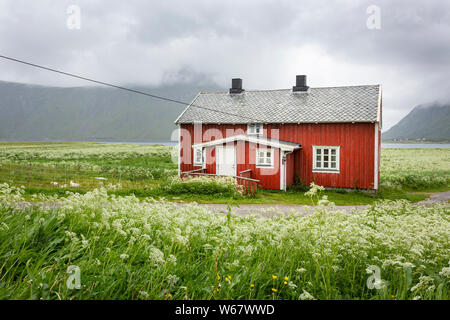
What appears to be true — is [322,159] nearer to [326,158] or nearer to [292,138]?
[326,158]

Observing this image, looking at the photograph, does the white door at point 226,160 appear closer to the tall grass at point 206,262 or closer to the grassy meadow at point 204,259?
the grassy meadow at point 204,259

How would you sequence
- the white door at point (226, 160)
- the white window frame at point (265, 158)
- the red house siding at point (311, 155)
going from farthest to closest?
1. the white door at point (226, 160)
2. the white window frame at point (265, 158)
3. the red house siding at point (311, 155)

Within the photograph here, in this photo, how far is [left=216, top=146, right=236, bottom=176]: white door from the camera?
21266mm

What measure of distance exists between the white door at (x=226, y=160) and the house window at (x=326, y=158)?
557 centimetres

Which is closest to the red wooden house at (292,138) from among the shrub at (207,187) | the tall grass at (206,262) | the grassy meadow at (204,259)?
the shrub at (207,187)

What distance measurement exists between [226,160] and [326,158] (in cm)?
681

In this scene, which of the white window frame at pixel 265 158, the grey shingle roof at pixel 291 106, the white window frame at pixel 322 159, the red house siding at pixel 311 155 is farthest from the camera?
the grey shingle roof at pixel 291 106

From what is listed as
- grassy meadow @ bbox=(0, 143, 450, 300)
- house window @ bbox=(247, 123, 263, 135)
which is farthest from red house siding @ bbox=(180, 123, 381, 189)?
grassy meadow @ bbox=(0, 143, 450, 300)

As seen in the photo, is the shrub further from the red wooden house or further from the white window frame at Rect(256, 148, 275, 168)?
the white window frame at Rect(256, 148, 275, 168)

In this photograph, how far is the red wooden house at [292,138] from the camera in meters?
20.1

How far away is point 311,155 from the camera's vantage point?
21.4 metres

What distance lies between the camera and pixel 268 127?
22.3 m
